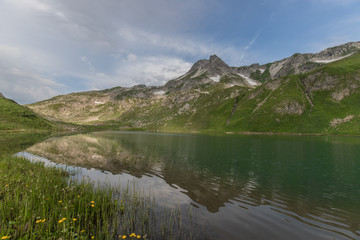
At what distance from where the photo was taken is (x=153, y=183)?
25016 mm

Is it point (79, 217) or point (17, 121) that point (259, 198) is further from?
point (17, 121)

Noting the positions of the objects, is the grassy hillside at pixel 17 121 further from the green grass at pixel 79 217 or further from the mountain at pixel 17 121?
the green grass at pixel 79 217

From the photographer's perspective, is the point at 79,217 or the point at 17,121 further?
the point at 17,121

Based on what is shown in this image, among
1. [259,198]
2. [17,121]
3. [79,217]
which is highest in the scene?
[17,121]

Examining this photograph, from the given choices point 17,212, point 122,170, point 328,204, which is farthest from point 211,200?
point 122,170

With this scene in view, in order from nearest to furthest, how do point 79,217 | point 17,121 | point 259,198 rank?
point 79,217, point 259,198, point 17,121

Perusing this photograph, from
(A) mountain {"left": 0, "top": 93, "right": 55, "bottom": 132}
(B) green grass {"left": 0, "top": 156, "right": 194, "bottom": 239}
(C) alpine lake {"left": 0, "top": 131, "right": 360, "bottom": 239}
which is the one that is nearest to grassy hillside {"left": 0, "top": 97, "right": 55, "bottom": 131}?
(A) mountain {"left": 0, "top": 93, "right": 55, "bottom": 132}

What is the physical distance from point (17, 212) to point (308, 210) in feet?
79.6

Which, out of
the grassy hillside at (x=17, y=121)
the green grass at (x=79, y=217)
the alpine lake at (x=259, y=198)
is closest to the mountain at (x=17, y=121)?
the grassy hillside at (x=17, y=121)

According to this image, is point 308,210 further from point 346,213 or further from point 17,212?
point 17,212

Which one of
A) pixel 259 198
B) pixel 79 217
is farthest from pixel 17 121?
pixel 259 198

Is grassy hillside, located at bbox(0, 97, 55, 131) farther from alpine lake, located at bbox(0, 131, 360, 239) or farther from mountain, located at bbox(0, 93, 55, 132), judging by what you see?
alpine lake, located at bbox(0, 131, 360, 239)

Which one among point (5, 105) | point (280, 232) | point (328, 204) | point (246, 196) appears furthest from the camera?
point (5, 105)

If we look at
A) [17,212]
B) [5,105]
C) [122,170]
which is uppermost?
[5,105]
